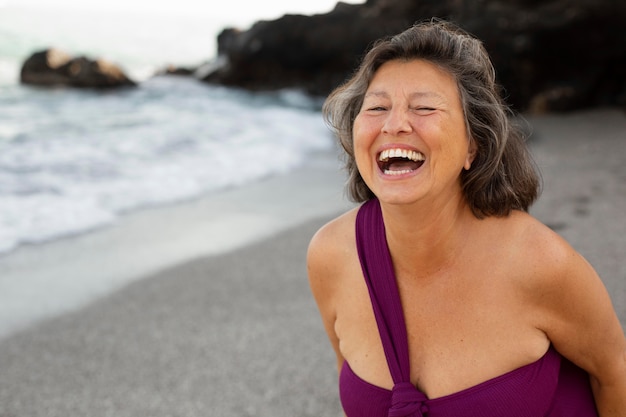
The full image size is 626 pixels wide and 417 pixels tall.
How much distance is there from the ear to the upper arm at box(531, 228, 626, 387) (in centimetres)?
33

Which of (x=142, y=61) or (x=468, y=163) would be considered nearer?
(x=468, y=163)

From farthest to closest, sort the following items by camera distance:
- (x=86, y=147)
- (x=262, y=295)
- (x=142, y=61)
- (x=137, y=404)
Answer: (x=142, y=61) → (x=86, y=147) → (x=262, y=295) → (x=137, y=404)

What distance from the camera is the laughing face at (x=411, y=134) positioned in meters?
2.00

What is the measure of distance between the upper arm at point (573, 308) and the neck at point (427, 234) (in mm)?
272

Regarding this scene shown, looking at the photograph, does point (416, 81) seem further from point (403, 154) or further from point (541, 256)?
point (541, 256)

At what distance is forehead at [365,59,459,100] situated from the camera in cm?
206

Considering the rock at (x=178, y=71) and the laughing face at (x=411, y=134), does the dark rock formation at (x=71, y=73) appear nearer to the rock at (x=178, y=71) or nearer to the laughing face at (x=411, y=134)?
the rock at (x=178, y=71)

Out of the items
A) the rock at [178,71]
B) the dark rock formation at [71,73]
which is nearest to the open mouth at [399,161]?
the dark rock formation at [71,73]

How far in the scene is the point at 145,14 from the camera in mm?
40062

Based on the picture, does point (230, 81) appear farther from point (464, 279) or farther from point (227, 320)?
point (464, 279)

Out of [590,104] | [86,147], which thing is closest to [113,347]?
[86,147]

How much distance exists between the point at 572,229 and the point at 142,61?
78.1 feet

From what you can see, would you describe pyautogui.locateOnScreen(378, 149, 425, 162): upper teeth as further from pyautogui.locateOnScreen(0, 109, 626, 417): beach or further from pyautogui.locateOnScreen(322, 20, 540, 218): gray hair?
pyautogui.locateOnScreen(0, 109, 626, 417): beach

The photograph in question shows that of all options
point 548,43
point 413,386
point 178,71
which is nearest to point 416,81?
point 413,386
